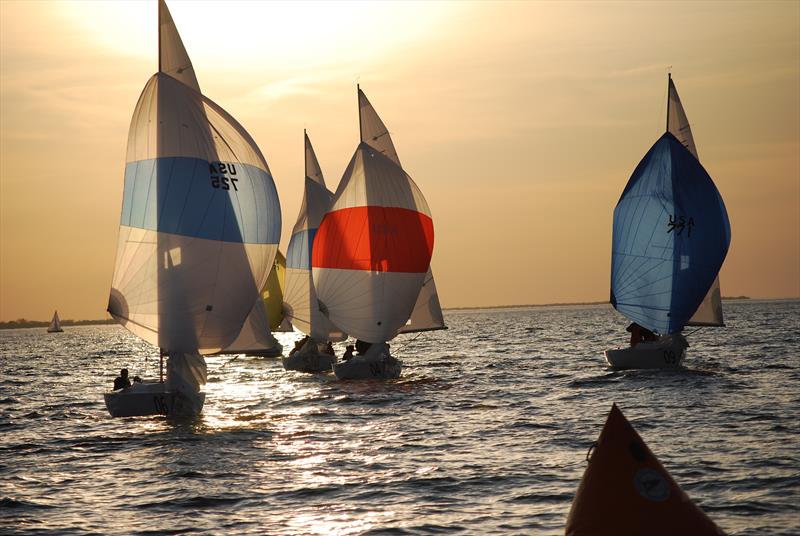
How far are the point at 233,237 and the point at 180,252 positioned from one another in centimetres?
184

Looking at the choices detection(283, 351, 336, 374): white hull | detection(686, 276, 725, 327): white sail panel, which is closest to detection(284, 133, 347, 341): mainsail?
detection(283, 351, 336, 374): white hull

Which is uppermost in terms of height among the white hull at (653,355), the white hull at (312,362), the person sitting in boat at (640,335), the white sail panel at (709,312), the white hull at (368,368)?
the white sail panel at (709,312)

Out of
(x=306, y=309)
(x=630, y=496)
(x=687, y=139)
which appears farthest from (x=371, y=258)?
(x=630, y=496)

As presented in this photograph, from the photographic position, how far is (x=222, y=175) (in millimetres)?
32594

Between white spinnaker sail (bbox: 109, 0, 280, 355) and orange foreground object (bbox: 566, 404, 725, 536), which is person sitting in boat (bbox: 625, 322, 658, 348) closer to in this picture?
white spinnaker sail (bbox: 109, 0, 280, 355)

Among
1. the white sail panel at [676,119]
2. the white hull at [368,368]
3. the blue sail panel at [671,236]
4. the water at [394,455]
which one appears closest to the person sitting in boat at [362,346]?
the white hull at [368,368]

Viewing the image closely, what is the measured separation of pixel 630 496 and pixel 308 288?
46328mm

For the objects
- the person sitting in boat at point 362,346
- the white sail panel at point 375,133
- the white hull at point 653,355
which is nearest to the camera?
the white hull at point 653,355

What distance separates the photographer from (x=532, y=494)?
60.8 feet

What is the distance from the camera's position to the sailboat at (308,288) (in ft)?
185

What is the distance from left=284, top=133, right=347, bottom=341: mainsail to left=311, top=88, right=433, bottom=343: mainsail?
9410mm

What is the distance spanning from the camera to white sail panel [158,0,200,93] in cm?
3450

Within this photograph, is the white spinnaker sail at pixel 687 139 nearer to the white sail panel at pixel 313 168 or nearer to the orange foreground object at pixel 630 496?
the white sail panel at pixel 313 168

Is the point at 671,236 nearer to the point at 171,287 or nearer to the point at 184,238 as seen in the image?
the point at 184,238
